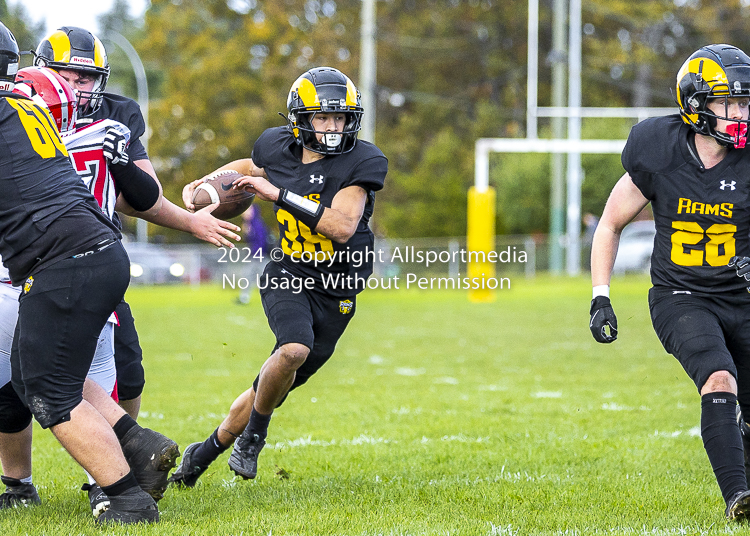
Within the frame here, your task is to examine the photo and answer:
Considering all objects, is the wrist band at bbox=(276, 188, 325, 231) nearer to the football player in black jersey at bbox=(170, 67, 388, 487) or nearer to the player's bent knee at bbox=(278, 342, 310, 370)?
the football player in black jersey at bbox=(170, 67, 388, 487)

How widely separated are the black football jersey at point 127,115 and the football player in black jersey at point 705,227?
78.8 inches

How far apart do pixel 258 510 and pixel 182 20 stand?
35332mm

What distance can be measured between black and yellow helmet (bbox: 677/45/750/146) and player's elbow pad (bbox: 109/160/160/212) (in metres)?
2.12

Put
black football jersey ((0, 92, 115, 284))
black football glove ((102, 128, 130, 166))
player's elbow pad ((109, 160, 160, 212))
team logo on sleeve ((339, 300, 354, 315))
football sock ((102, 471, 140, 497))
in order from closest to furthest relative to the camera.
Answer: black football jersey ((0, 92, 115, 284)) < football sock ((102, 471, 140, 497)) < black football glove ((102, 128, 130, 166)) < player's elbow pad ((109, 160, 160, 212)) < team logo on sleeve ((339, 300, 354, 315))

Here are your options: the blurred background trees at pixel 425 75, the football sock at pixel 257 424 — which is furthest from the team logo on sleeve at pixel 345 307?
the blurred background trees at pixel 425 75

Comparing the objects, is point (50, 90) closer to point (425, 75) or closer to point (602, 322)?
point (602, 322)

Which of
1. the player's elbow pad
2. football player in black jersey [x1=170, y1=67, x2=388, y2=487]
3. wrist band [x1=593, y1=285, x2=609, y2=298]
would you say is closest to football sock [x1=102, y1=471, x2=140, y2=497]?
football player in black jersey [x1=170, y1=67, x2=388, y2=487]

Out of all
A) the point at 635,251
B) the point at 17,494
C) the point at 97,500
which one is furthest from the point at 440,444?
the point at 635,251

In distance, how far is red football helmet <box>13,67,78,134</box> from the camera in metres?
3.48

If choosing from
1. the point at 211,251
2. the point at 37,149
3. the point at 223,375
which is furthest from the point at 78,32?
the point at 211,251

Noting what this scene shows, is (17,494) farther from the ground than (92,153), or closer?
closer

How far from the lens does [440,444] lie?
522 cm

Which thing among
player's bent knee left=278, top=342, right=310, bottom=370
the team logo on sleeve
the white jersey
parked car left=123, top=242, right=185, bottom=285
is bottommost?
parked car left=123, top=242, right=185, bottom=285

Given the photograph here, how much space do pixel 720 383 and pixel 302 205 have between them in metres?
1.85
